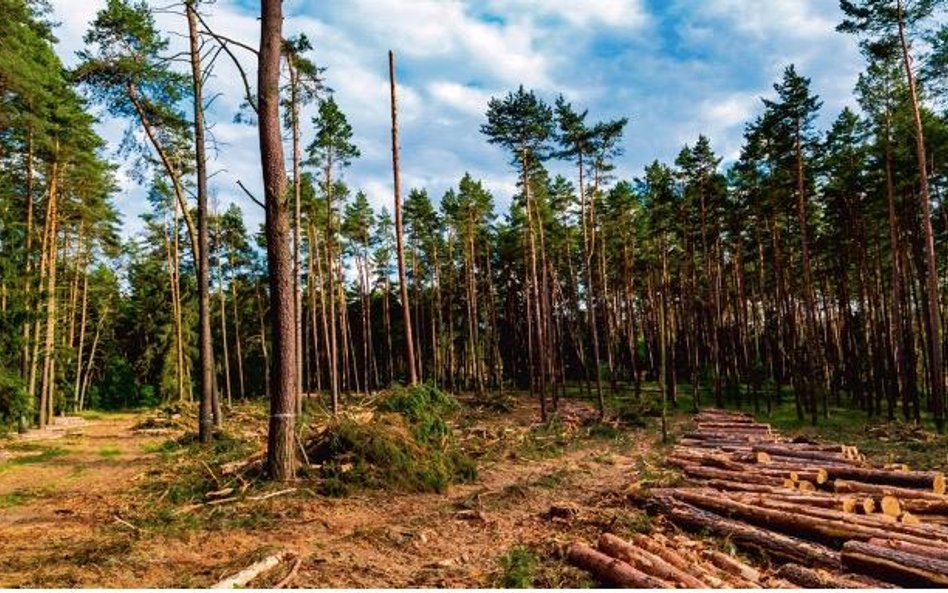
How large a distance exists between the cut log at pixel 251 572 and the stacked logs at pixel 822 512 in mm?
5659

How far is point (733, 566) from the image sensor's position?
20.8 feet

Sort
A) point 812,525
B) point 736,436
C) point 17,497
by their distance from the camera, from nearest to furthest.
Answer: point 812,525 < point 17,497 < point 736,436

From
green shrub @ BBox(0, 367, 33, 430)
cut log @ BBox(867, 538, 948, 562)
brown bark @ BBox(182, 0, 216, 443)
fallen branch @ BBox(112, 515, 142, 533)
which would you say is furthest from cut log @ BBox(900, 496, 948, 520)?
green shrub @ BBox(0, 367, 33, 430)

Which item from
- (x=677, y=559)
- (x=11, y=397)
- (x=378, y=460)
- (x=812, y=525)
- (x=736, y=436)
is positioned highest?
(x=11, y=397)

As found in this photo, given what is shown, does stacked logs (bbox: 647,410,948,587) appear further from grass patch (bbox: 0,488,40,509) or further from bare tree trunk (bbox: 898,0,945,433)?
grass patch (bbox: 0,488,40,509)

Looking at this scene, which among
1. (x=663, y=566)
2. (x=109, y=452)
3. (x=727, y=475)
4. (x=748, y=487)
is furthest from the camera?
(x=109, y=452)

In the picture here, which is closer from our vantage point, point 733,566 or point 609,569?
point 609,569

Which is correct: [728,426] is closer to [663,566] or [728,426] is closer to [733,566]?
[733,566]

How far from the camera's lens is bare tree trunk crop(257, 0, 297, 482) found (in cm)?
922

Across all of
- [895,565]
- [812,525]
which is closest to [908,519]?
[812,525]

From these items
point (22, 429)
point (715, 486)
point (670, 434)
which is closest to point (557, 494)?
point (715, 486)

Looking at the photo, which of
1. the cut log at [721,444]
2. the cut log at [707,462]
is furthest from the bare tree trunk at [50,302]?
the cut log at [721,444]

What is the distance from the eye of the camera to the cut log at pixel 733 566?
20.0 ft

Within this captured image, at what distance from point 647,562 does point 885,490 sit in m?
6.46
